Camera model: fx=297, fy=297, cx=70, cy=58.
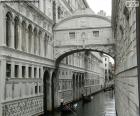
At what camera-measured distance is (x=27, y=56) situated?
13203mm

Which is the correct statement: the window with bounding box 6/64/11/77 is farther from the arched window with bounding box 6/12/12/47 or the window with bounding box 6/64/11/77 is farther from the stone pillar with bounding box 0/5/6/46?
the stone pillar with bounding box 0/5/6/46

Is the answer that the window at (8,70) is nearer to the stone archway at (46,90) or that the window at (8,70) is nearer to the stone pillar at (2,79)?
the stone pillar at (2,79)

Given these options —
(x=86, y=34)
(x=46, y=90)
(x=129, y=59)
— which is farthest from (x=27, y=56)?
(x=129, y=59)

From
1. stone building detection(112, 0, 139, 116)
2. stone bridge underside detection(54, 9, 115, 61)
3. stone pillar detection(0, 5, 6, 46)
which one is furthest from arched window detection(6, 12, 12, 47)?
stone bridge underside detection(54, 9, 115, 61)

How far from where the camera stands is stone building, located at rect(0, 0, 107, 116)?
10.8m

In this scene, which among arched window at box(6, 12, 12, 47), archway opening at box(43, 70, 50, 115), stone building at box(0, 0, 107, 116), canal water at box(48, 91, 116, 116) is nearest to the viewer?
stone building at box(0, 0, 107, 116)

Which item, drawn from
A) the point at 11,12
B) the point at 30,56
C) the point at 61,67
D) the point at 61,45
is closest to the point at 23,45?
the point at 30,56

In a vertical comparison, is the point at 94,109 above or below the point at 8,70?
below

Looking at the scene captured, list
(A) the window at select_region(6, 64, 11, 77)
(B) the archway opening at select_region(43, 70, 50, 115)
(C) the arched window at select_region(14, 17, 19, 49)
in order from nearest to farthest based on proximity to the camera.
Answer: (A) the window at select_region(6, 64, 11, 77)
(C) the arched window at select_region(14, 17, 19, 49)
(B) the archway opening at select_region(43, 70, 50, 115)

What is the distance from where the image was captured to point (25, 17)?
42.5 feet

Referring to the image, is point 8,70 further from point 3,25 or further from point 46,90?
point 46,90

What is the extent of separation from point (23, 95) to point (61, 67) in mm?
7524

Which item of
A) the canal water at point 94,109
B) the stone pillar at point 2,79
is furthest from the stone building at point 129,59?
the canal water at point 94,109

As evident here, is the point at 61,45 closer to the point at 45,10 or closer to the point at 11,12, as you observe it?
the point at 45,10
